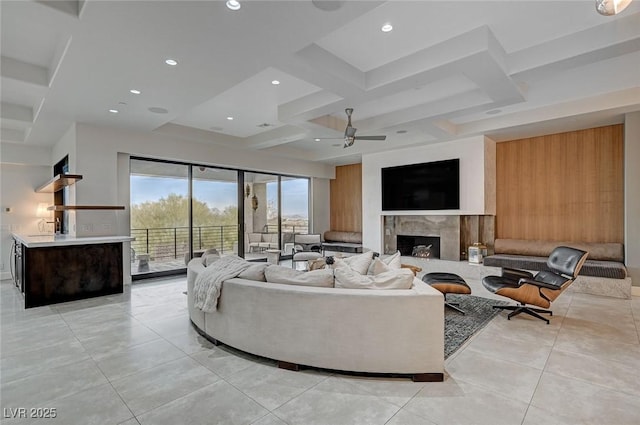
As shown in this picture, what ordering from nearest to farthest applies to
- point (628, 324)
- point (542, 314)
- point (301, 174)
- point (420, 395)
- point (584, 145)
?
point (420, 395), point (628, 324), point (542, 314), point (584, 145), point (301, 174)

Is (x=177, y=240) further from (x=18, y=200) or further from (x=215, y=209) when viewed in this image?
(x=18, y=200)

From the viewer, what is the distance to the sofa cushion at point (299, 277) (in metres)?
2.81

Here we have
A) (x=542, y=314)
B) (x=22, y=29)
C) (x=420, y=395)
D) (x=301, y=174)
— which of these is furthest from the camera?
(x=301, y=174)

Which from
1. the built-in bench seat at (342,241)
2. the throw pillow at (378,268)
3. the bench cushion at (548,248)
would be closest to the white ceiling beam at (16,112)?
the throw pillow at (378,268)

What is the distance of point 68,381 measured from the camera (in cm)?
254

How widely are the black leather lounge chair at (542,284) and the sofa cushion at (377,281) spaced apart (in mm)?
1943

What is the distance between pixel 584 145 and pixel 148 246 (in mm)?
8539

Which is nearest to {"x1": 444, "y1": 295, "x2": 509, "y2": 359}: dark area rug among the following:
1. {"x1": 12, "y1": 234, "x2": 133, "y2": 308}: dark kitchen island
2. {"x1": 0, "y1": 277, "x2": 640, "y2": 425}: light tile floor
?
{"x1": 0, "y1": 277, "x2": 640, "y2": 425}: light tile floor

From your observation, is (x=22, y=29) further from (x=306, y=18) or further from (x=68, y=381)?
(x=68, y=381)

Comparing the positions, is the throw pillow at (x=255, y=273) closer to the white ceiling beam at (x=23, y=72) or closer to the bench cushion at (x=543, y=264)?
the white ceiling beam at (x=23, y=72)

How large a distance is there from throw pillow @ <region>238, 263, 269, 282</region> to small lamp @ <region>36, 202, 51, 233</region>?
6.49 meters

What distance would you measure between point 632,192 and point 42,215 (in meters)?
11.1

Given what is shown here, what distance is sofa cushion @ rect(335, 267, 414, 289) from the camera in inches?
105

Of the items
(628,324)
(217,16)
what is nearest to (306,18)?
(217,16)
